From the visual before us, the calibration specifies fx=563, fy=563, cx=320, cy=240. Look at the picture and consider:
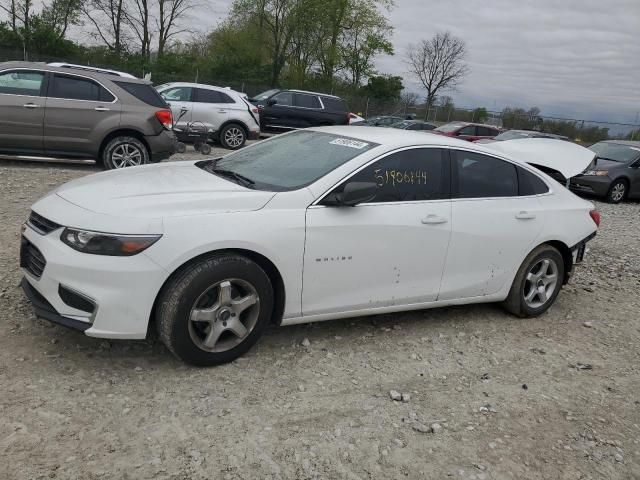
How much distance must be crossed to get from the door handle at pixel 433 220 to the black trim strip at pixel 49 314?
2.37 meters

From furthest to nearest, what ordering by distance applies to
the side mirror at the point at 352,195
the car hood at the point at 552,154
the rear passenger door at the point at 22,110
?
1. the rear passenger door at the point at 22,110
2. the car hood at the point at 552,154
3. the side mirror at the point at 352,195

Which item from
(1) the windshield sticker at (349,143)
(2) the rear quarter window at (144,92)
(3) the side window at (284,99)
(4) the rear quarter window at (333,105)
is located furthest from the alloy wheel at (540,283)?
(4) the rear quarter window at (333,105)

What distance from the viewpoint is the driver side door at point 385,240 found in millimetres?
3717

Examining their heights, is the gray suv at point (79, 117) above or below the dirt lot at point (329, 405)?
above

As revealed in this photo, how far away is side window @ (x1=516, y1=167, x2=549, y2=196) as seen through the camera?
4871 millimetres

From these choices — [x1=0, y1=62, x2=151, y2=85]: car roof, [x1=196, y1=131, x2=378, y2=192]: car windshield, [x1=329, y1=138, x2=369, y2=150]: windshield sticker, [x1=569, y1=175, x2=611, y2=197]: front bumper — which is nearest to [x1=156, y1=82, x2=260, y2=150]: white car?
[x1=0, y1=62, x2=151, y2=85]: car roof

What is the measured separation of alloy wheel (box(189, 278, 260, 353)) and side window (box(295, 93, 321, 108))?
15.4 m

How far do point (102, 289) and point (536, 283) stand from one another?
367cm

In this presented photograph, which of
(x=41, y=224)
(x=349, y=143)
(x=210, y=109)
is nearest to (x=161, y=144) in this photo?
(x=210, y=109)

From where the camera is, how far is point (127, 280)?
313cm

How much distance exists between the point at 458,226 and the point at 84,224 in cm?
264

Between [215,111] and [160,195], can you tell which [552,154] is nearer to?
[160,195]

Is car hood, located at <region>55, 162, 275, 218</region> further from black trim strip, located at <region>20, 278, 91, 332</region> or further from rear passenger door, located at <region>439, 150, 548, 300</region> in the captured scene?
rear passenger door, located at <region>439, 150, 548, 300</region>

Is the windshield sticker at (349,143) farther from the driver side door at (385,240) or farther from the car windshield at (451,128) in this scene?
the car windshield at (451,128)
